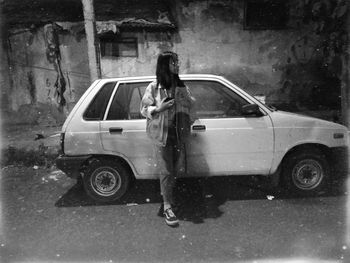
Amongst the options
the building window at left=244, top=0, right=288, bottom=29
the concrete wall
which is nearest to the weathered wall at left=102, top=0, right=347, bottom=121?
the concrete wall

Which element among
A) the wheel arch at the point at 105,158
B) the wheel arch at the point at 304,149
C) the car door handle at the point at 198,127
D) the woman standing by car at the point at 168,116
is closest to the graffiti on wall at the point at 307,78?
the wheel arch at the point at 304,149

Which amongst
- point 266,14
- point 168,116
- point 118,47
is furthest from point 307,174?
point 118,47

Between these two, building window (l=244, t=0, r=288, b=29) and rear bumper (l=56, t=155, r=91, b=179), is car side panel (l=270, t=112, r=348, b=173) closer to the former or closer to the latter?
rear bumper (l=56, t=155, r=91, b=179)

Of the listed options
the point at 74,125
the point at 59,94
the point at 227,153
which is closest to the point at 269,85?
the point at 59,94

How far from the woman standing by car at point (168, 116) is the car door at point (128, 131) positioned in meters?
0.45

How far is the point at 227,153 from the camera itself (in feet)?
16.1

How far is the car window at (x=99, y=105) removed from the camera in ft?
16.4

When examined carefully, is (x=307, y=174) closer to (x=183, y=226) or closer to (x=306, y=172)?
(x=306, y=172)

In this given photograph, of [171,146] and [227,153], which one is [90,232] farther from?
[227,153]

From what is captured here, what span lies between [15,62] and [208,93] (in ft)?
25.7

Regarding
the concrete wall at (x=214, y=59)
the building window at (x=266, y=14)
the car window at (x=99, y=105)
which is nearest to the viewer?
the car window at (x=99, y=105)

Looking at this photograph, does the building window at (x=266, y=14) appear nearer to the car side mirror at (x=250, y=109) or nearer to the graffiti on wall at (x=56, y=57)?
the graffiti on wall at (x=56, y=57)

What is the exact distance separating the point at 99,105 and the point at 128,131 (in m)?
0.52

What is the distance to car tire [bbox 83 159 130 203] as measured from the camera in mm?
5055
